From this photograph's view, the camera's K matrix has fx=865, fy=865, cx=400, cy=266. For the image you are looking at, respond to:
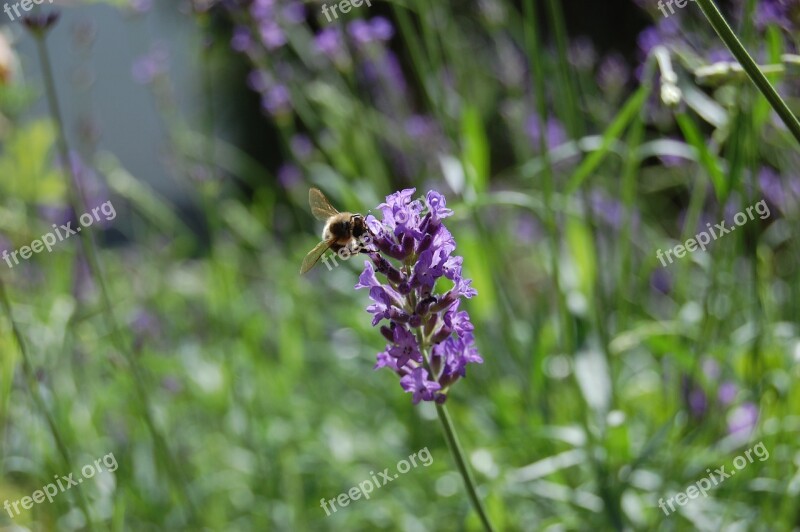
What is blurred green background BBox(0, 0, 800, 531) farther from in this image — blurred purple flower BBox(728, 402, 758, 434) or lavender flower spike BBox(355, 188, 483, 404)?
lavender flower spike BBox(355, 188, 483, 404)

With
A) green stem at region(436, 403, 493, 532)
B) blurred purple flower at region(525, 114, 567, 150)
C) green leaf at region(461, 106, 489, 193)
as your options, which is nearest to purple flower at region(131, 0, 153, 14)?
green leaf at region(461, 106, 489, 193)

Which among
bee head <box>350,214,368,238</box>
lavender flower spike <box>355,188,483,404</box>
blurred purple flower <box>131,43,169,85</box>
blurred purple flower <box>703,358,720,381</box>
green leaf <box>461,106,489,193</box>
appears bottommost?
blurred purple flower <box>703,358,720,381</box>

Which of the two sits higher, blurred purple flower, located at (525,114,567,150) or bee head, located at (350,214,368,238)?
blurred purple flower, located at (525,114,567,150)

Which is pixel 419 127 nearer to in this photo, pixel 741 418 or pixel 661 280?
pixel 661 280

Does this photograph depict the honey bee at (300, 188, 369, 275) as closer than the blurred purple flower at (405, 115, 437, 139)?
Yes

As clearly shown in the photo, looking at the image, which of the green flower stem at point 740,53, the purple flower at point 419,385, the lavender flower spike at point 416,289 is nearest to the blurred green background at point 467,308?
the green flower stem at point 740,53

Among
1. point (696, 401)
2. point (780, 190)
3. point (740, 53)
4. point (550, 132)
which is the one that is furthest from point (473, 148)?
point (550, 132)

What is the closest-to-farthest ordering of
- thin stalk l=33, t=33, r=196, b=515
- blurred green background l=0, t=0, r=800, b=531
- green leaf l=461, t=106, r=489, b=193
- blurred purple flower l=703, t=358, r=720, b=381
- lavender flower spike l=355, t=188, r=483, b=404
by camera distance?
lavender flower spike l=355, t=188, r=483, b=404 < thin stalk l=33, t=33, r=196, b=515 < blurred green background l=0, t=0, r=800, b=531 < green leaf l=461, t=106, r=489, b=193 < blurred purple flower l=703, t=358, r=720, b=381
